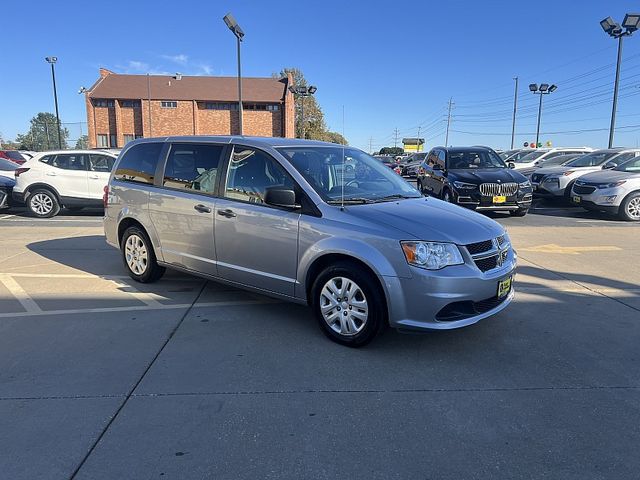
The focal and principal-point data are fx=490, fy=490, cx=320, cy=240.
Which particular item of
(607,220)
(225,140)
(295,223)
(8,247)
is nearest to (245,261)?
(295,223)

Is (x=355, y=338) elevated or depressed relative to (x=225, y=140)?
depressed

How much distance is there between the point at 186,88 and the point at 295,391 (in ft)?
181

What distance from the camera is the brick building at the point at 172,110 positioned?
51688mm

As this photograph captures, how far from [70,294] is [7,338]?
137 cm

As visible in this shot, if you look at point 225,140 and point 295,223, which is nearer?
point 295,223

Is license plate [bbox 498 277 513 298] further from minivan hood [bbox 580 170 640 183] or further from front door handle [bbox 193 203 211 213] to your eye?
minivan hood [bbox 580 170 640 183]

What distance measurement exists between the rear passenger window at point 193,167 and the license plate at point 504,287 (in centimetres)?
292

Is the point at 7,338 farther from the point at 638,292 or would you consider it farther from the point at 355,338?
the point at 638,292

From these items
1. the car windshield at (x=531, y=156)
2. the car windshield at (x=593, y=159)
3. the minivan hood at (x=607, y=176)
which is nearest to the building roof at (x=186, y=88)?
the car windshield at (x=531, y=156)

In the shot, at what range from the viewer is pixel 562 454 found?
2.75 m

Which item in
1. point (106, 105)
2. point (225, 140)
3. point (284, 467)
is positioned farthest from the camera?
point (106, 105)

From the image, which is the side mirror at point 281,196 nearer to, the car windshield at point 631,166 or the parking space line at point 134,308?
the parking space line at point 134,308

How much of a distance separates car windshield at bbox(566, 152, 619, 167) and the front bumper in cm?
1328

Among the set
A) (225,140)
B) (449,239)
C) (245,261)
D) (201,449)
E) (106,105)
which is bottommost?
(201,449)
